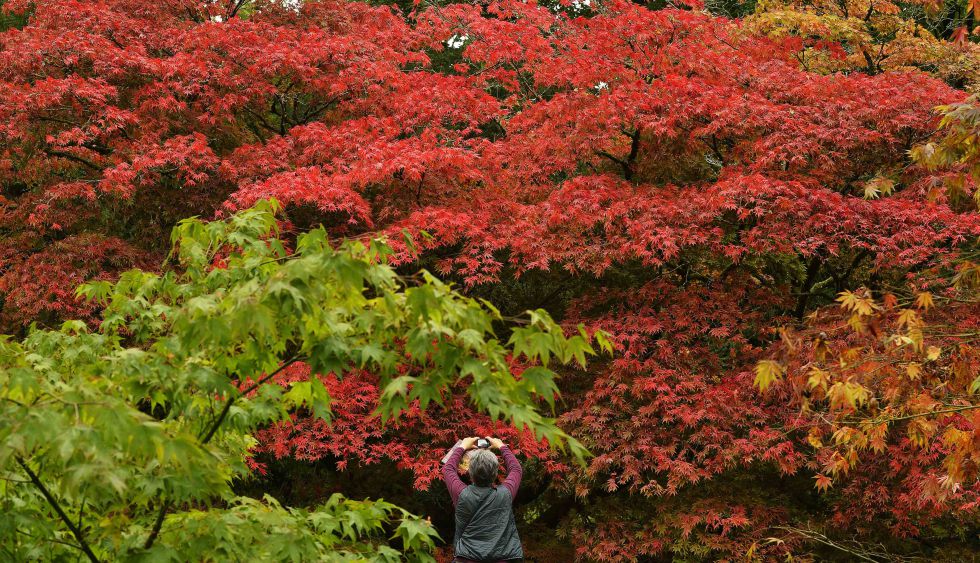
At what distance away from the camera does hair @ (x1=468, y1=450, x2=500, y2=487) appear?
172 inches

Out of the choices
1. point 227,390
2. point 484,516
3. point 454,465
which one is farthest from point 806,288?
point 227,390

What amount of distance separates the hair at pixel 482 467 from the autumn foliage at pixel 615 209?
1.86 m

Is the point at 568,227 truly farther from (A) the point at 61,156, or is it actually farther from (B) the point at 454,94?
(A) the point at 61,156

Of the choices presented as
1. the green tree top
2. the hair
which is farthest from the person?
the green tree top

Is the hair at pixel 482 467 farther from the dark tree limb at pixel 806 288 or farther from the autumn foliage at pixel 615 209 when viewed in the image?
the dark tree limb at pixel 806 288

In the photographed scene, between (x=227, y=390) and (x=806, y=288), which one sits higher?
(x=227, y=390)

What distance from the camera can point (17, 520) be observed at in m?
2.88

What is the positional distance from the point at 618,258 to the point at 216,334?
564 centimetres

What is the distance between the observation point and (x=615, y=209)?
790 cm

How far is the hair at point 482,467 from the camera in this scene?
4.37 meters

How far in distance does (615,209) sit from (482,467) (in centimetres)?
406

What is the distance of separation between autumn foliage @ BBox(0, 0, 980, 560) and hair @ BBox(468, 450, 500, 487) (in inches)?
73.1

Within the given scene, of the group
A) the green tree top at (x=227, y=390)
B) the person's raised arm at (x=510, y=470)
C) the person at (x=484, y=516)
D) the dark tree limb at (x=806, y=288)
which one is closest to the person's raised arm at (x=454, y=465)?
the person at (x=484, y=516)

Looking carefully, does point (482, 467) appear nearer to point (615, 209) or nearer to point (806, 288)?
point (615, 209)
